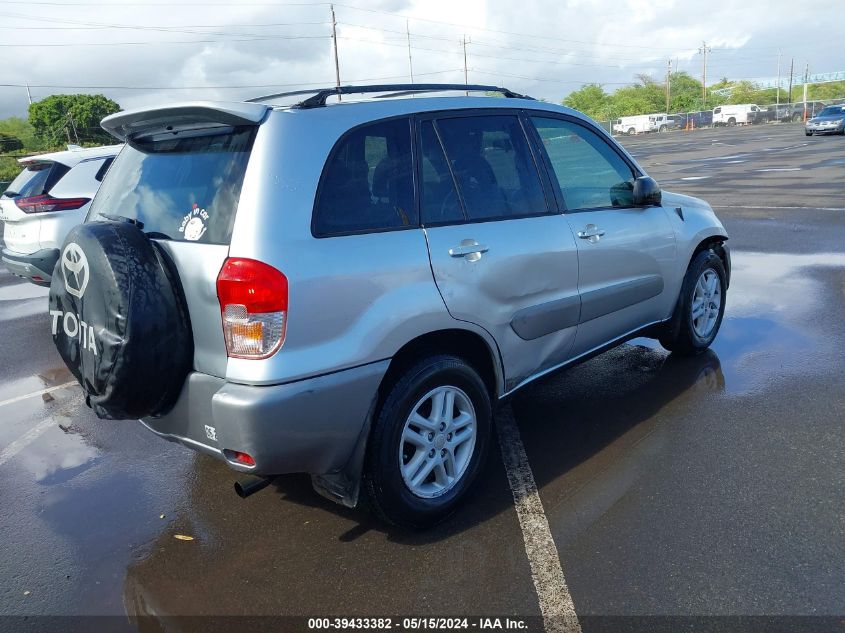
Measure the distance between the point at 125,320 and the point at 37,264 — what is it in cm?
500

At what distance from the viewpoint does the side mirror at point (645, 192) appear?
14.2 feet

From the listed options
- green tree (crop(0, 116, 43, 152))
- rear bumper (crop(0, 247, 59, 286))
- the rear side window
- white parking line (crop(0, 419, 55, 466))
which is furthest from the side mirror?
green tree (crop(0, 116, 43, 152))

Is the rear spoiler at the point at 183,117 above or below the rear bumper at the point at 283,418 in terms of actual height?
above

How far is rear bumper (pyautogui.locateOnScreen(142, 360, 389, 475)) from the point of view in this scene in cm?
266

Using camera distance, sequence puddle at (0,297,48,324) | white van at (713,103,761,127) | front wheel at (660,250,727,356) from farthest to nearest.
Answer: white van at (713,103,761,127) < puddle at (0,297,48,324) < front wheel at (660,250,727,356)

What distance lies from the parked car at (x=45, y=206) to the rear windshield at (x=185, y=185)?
4.12m

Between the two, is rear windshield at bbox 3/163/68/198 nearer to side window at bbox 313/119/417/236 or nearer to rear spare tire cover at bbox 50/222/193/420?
rear spare tire cover at bbox 50/222/193/420

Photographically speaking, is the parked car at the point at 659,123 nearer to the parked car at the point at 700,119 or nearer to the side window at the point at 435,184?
the parked car at the point at 700,119

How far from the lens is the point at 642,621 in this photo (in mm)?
2611

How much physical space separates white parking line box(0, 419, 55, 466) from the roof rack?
280 cm

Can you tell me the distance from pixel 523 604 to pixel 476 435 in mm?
910

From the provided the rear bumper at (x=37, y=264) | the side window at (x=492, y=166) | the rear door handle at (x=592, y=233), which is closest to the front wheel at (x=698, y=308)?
the rear door handle at (x=592, y=233)

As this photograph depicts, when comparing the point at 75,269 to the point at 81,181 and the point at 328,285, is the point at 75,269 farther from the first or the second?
the point at 81,181

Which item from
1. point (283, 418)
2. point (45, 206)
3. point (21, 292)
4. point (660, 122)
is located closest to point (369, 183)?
point (283, 418)
